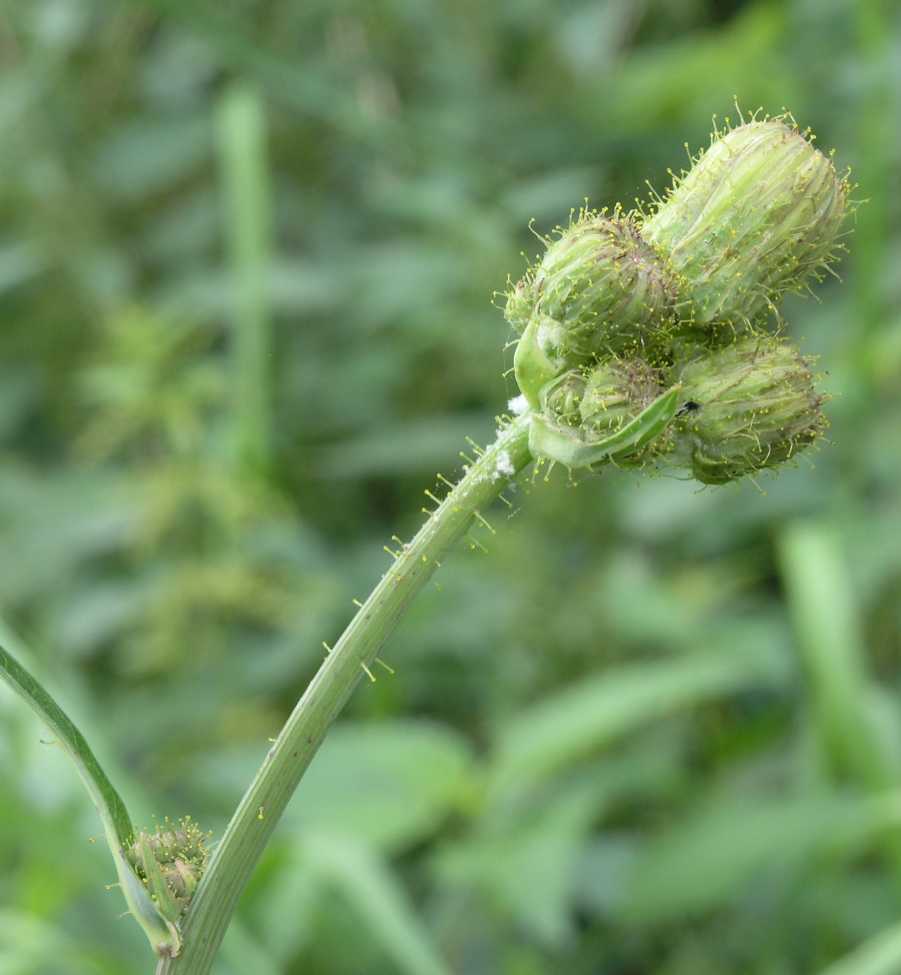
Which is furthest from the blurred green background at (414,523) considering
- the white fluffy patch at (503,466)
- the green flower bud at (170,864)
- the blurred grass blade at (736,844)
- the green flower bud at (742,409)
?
the white fluffy patch at (503,466)

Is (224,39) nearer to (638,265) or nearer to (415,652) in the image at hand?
(415,652)

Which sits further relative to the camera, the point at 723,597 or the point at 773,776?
the point at 723,597

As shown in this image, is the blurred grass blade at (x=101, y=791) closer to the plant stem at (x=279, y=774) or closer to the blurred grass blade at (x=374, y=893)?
the plant stem at (x=279, y=774)

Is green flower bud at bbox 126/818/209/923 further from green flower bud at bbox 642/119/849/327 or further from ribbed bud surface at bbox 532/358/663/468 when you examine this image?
green flower bud at bbox 642/119/849/327

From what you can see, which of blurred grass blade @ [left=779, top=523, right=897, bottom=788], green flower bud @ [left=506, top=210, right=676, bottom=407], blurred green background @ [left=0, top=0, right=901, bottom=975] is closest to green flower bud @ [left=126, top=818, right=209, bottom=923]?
green flower bud @ [left=506, top=210, right=676, bottom=407]

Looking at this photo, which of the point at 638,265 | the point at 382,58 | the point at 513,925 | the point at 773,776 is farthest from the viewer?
the point at 382,58

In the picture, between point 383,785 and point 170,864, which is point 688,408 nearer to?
point 170,864

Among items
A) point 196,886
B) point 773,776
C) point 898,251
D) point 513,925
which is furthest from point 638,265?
point 898,251

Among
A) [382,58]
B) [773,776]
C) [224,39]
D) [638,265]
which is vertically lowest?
[638,265]
